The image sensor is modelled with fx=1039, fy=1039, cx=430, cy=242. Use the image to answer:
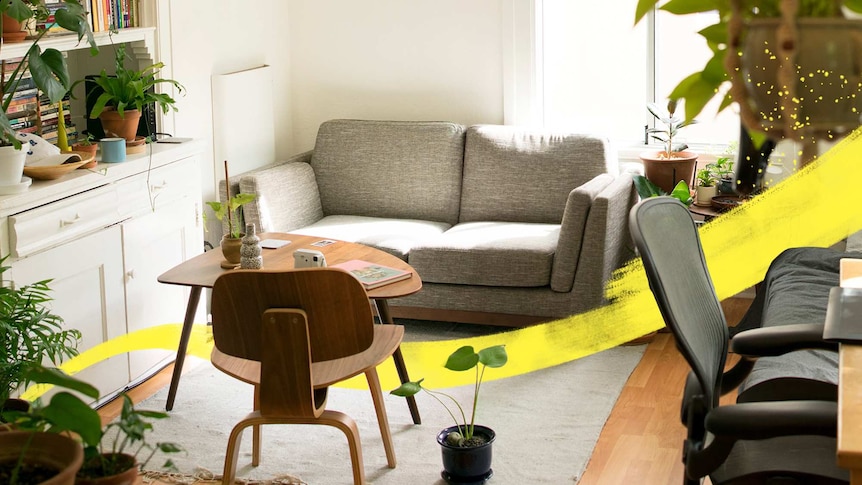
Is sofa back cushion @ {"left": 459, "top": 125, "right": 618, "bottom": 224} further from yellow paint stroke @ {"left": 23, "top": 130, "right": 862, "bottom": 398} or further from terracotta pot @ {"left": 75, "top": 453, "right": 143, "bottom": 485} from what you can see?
terracotta pot @ {"left": 75, "top": 453, "right": 143, "bottom": 485}

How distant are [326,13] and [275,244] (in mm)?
1774

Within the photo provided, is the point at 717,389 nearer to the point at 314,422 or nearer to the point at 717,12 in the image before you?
the point at 314,422

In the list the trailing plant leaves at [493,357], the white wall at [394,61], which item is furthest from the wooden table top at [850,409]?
the white wall at [394,61]

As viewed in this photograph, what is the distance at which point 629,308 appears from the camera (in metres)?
4.37

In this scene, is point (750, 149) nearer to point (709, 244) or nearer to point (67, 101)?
point (67, 101)

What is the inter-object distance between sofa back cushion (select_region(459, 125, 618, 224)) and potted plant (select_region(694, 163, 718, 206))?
1.74 feet

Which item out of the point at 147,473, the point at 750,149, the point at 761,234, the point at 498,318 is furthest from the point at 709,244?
the point at 750,149

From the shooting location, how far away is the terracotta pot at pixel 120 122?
3.63 metres

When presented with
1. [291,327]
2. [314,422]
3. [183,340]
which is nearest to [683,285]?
[291,327]

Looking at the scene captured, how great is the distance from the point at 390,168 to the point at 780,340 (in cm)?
276

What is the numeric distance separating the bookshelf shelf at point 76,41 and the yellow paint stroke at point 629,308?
3.30ft

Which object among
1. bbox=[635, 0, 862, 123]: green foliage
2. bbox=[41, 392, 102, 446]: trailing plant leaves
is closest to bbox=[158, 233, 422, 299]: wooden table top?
bbox=[41, 392, 102, 446]: trailing plant leaves

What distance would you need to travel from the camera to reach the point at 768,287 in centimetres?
332

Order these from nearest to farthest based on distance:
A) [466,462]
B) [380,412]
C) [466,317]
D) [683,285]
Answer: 1. [683,285]
2. [466,462]
3. [380,412]
4. [466,317]
